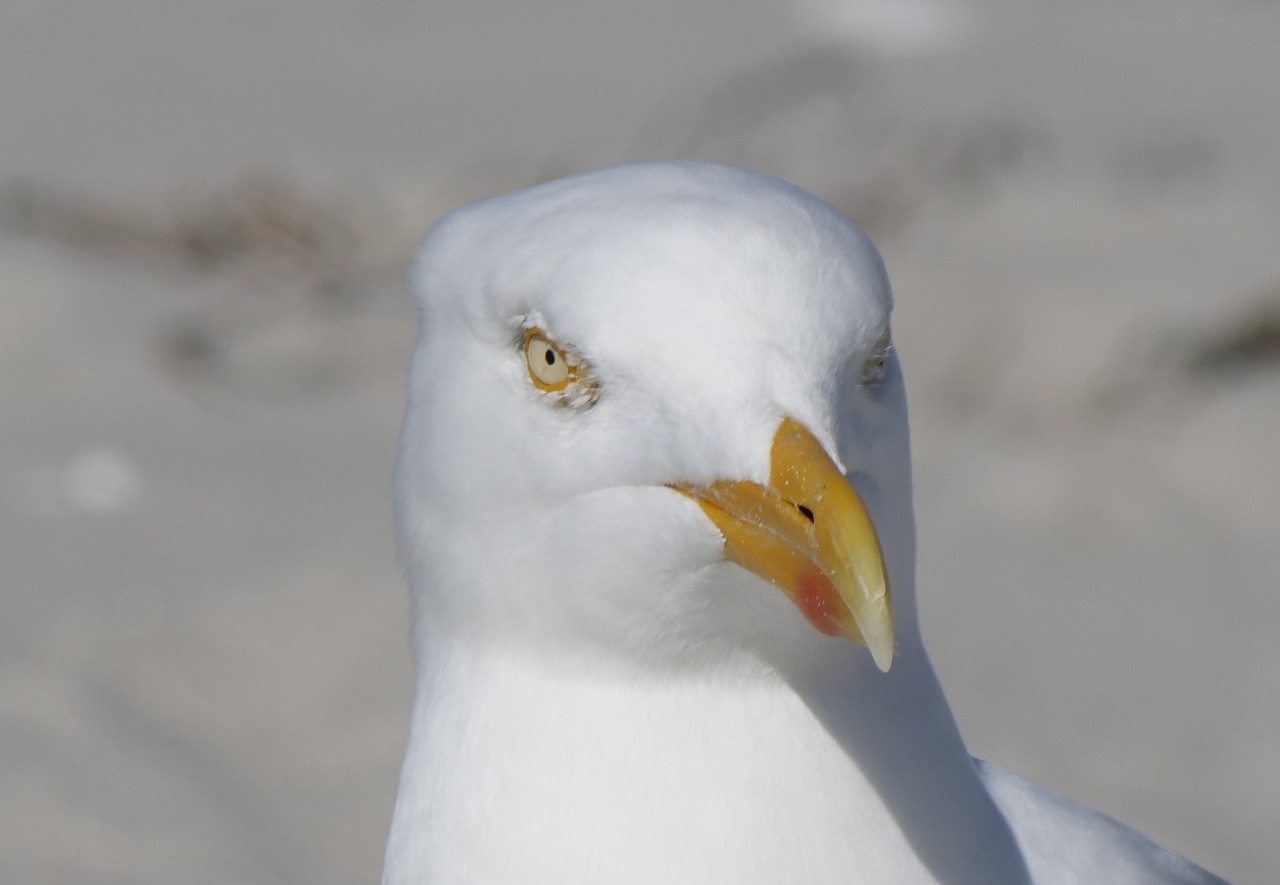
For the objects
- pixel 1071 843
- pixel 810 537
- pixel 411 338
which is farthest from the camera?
pixel 411 338

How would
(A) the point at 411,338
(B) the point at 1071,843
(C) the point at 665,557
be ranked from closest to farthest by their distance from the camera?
(C) the point at 665,557 < (B) the point at 1071,843 < (A) the point at 411,338

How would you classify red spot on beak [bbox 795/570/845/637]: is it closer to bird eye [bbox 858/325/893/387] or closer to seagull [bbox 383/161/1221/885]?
seagull [bbox 383/161/1221/885]

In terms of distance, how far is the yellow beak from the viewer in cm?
148

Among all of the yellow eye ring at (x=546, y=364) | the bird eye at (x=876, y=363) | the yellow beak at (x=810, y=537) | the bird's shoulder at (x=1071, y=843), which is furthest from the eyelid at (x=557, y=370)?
the bird's shoulder at (x=1071, y=843)

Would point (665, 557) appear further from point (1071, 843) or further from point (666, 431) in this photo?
point (1071, 843)

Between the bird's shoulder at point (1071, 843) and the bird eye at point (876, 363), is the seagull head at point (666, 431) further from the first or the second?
the bird's shoulder at point (1071, 843)

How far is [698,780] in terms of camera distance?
171 cm

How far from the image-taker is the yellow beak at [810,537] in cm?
148

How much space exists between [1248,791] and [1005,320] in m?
1.76

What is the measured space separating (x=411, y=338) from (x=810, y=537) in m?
4.06

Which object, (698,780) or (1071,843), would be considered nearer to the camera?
(698,780)

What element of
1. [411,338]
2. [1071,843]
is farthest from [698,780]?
[411,338]

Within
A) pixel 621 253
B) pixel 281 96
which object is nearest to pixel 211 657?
pixel 621 253

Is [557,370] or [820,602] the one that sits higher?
[557,370]
